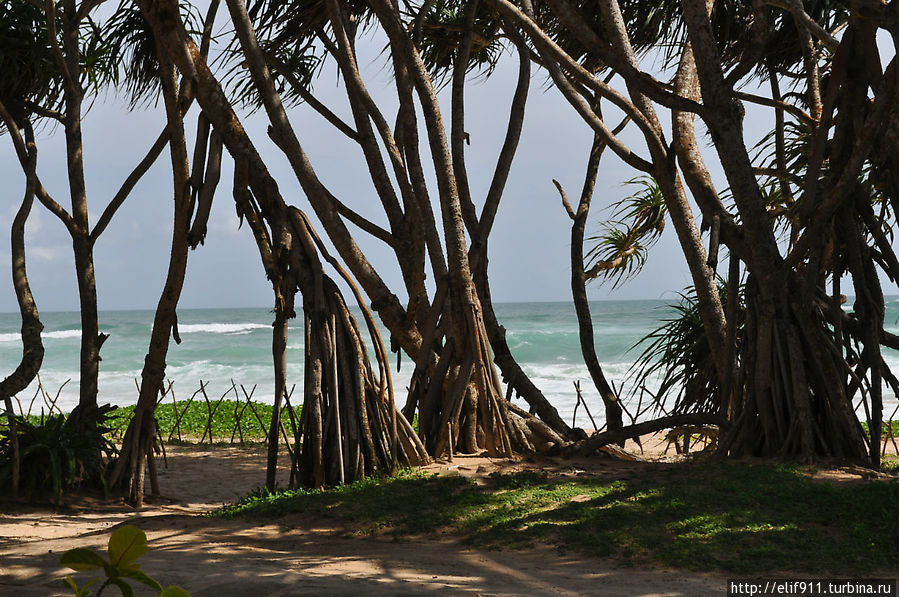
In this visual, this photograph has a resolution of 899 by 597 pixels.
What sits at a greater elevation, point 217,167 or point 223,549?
point 217,167

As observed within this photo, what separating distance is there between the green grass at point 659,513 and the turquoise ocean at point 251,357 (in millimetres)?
9820

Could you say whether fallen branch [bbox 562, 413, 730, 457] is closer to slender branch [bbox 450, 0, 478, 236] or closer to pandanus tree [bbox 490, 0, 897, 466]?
pandanus tree [bbox 490, 0, 897, 466]

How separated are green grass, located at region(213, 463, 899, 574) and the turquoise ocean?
9820mm

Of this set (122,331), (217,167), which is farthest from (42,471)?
(122,331)

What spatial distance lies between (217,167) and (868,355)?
3363mm

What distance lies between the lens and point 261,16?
5758 mm

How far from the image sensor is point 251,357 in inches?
973

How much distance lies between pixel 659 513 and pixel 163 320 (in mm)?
2770

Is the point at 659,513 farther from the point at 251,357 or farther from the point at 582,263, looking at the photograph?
the point at 251,357

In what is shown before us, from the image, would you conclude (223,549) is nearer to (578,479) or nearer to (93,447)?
(578,479)

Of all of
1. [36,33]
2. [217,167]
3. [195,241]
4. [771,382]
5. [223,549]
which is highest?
[36,33]

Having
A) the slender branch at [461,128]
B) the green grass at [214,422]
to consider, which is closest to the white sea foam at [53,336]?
the green grass at [214,422]

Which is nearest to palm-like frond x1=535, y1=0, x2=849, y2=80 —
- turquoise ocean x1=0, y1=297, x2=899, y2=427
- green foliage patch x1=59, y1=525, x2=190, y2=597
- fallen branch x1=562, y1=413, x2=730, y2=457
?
fallen branch x1=562, y1=413, x2=730, y2=457

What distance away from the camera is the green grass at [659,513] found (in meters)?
2.79
